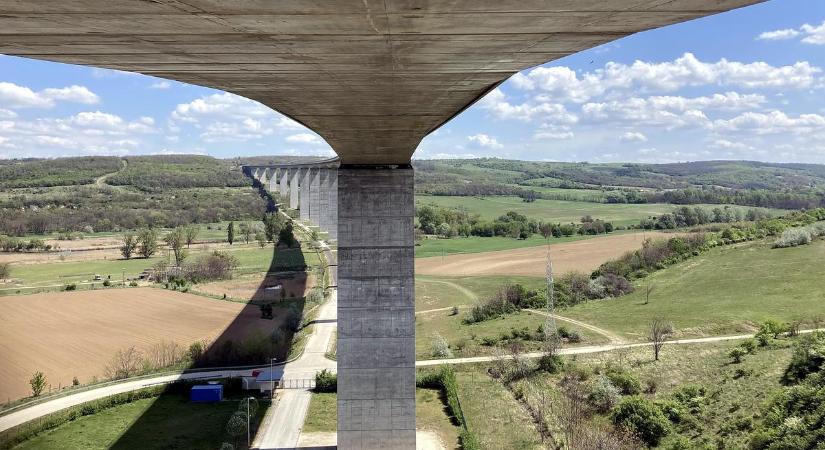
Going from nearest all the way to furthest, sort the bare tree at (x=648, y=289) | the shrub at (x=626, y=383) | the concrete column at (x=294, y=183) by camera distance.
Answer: the shrub at (x=626, y=383) < the bare tree at (x=648, y=289) < the concrete column at (x=294, y=183)

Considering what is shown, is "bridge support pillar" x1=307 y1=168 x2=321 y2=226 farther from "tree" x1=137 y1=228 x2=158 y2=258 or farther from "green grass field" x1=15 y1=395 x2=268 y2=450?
"green grass field" x1=15 y1=395 x2=268 y2=450

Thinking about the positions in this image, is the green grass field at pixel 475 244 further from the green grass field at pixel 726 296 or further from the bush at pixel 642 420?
the bush at pixel 642 420

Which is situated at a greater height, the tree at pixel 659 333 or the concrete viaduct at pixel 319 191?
the concrete viaduct at pixel 319 191

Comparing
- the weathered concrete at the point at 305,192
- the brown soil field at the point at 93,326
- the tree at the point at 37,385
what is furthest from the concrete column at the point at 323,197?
the tree at the point at 37,385

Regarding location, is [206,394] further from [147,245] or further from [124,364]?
[147,245]

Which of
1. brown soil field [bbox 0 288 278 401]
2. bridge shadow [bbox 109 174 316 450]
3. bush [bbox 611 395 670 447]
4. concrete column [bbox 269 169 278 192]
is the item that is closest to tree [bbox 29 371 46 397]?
brown soil field [bbox 0 288 278 401]

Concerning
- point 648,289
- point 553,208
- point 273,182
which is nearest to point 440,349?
point 648,289

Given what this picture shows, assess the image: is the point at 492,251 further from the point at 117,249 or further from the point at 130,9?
the point at 130,9
